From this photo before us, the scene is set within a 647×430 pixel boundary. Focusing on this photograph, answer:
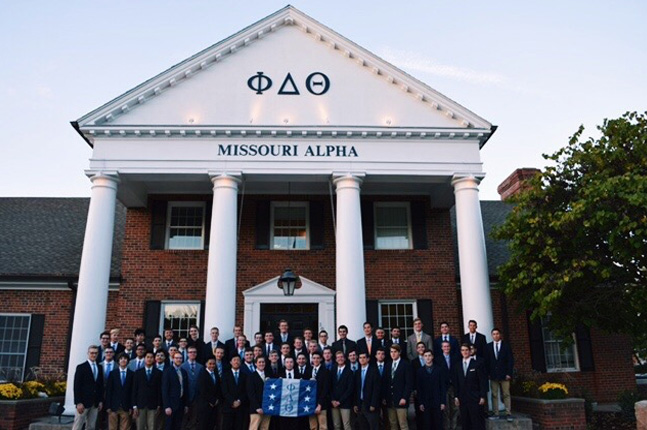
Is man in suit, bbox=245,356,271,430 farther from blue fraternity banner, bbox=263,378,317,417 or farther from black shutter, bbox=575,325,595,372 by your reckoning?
black shutter, bbox=575,325,595,372

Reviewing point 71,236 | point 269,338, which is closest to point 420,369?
point 269,338

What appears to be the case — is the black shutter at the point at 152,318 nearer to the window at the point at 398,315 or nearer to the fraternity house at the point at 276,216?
the fraternity house at the point at 276,216

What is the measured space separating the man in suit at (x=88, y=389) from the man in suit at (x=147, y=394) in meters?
0.94

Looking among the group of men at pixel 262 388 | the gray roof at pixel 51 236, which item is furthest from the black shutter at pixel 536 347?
the group of men at pixel 262 388

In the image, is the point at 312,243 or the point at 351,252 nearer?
the point at 351,252

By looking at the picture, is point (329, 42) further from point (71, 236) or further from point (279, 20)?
point (71, 236)

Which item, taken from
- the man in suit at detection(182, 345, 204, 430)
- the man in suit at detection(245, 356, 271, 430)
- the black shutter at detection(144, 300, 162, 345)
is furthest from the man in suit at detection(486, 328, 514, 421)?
the black shutter at detection(144, 300, 162, 345)

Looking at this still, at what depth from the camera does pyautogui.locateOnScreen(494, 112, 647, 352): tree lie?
1167 centimetres

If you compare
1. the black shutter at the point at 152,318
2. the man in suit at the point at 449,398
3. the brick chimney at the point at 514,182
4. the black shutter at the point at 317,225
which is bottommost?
the man in suit at the point at 449,398

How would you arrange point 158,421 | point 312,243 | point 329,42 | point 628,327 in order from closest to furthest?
point 158,421 < point 628,327 < point 329,42 < point 312,243

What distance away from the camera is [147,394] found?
1015 cm

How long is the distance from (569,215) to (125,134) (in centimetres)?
1150

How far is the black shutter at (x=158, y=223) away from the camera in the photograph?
17.9 m

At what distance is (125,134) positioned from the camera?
49.3 feet
